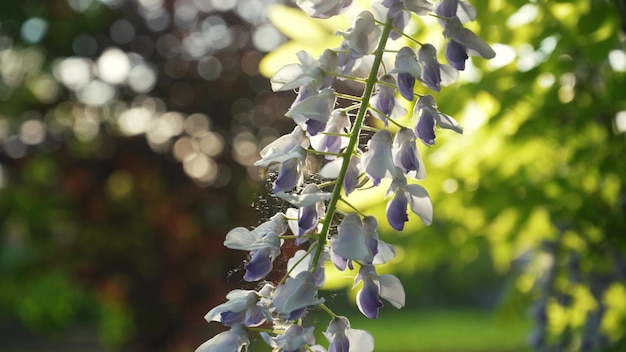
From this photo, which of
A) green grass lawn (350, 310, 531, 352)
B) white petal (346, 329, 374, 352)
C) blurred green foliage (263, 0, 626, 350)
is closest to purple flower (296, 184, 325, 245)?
white petal (346, 329, 374, 352)

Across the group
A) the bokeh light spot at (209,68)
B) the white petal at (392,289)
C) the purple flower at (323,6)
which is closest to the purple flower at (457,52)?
the purple flower at (323,6)

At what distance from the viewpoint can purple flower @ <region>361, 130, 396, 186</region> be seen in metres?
0.66

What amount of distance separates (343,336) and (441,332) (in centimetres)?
1865

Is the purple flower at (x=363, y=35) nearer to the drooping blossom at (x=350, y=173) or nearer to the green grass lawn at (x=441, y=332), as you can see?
the drooping blossom at (x=350, y=173)

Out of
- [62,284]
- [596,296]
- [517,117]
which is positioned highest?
[517,117]

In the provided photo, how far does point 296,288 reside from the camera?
611mm

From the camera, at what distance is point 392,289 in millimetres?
698

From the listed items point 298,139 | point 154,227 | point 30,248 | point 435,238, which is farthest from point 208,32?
point 298,139

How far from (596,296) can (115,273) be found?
413 cm

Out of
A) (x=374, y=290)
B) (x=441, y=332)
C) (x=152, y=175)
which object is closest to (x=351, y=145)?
(x=374, y=290)

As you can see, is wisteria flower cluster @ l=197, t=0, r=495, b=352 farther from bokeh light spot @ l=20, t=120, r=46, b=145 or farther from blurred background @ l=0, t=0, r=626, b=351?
bokeh light spot @ l=20, t=120, r=46, b=145

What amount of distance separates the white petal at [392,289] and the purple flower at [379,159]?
92 mm

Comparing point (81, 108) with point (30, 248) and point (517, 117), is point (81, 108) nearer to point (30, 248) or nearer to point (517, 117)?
point (30, 248)

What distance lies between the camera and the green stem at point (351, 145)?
0.63 m
